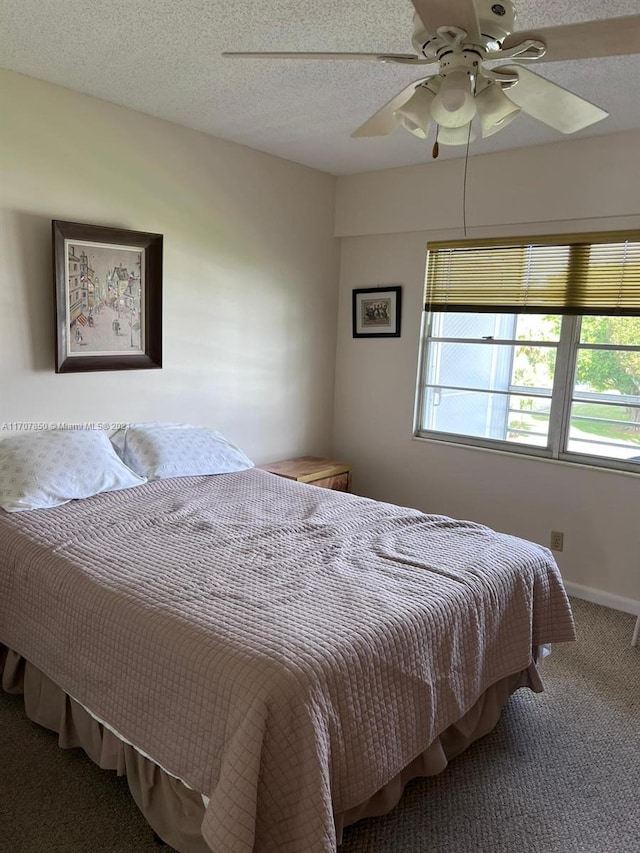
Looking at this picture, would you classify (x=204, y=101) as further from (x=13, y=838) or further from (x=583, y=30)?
(x=13, y=838)

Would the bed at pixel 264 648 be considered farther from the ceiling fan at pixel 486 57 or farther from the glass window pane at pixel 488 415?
the ceiling fan at pixel 486 57

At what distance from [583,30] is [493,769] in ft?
7.21

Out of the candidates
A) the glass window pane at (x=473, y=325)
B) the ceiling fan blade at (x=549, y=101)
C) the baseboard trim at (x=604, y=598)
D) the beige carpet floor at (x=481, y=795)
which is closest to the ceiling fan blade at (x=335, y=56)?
the ceiling fan blade at (x=549, y=101)

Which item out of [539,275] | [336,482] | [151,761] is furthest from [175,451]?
[539,275]

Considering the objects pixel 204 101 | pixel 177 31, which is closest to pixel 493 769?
pixel 177 31

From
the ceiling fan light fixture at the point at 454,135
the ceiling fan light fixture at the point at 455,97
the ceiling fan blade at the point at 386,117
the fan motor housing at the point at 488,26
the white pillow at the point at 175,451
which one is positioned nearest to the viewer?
the fan motor housing at the point at 488,26

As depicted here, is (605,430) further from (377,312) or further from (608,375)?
(377,312)

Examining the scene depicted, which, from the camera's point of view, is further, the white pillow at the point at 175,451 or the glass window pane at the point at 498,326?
the glass window pane at the point at 498,326

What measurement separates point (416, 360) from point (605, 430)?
121 cm

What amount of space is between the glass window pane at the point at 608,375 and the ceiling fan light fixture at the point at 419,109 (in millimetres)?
2010

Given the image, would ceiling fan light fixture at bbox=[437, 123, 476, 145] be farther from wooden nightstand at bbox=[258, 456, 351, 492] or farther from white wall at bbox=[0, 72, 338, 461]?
wooden nightstand at bbox=[258, 456, 351, 492]

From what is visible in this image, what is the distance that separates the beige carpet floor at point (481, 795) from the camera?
1.82 meters

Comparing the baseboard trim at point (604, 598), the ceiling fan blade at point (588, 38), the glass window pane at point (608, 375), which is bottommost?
the baseboard trim at point (604, 598)

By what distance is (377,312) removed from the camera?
13.8ft
